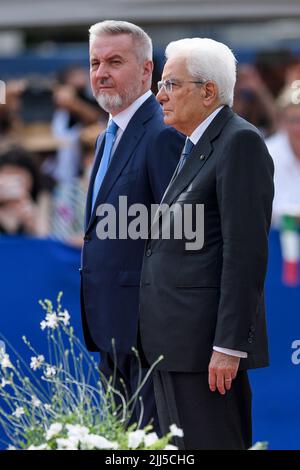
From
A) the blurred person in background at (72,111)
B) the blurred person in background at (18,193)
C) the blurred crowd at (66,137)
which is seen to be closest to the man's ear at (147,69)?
the blurred crowd at (66,137)

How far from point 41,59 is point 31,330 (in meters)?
4.65

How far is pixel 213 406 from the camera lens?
373 cm

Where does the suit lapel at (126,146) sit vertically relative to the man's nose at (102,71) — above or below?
below

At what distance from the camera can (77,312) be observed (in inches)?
209

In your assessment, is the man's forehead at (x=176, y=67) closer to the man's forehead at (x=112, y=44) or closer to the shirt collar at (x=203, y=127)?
the shirt collar at (x=203, y=127)

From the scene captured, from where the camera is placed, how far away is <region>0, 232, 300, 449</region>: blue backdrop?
5.22 m

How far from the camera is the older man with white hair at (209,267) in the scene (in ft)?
11.8

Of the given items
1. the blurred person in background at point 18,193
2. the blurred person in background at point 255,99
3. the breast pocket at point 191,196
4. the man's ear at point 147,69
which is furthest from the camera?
the blurred person in background at point 255,99

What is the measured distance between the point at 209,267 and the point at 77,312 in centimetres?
172

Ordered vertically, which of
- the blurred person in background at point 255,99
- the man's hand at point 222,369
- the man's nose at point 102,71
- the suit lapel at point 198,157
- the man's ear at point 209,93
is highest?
the blurred person in background at point 255,99

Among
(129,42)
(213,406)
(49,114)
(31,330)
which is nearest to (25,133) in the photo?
(49,114)

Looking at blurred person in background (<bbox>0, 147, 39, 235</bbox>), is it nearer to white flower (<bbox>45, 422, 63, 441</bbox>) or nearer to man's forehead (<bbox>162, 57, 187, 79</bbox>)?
man's forehead (<bbox>162, 57, 187, 79</bbox>)

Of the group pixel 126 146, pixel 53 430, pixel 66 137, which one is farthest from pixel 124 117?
pixel 66 137

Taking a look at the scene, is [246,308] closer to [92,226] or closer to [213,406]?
[213,406]
